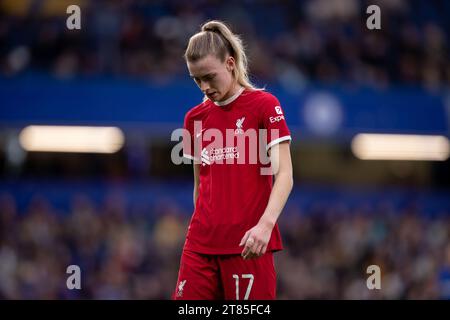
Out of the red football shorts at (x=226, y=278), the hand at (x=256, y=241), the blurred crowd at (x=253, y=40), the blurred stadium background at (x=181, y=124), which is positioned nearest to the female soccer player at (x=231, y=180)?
the red football shorts at (x=226, y=278)

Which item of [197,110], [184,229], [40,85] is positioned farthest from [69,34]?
Result: [197,110]

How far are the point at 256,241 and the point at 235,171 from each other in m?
0.53

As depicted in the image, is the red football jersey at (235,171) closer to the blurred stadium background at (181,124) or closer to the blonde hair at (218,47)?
the blonde hair at (218,47)

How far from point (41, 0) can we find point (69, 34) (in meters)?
2.28

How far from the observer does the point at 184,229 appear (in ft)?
53.3

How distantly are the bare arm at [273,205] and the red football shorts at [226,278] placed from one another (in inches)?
10.9

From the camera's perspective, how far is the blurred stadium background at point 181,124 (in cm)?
1602

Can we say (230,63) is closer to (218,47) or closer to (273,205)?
(218,47)

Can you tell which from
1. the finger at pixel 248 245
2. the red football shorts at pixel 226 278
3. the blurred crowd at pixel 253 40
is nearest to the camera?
the finger at pixel 248 245

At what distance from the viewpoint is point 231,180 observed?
5.46 m

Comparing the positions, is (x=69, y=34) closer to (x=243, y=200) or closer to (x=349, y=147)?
(x=349, y=147)

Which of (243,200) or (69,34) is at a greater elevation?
(69,34)

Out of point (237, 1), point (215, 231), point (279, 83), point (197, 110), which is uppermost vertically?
point (237, 1)
